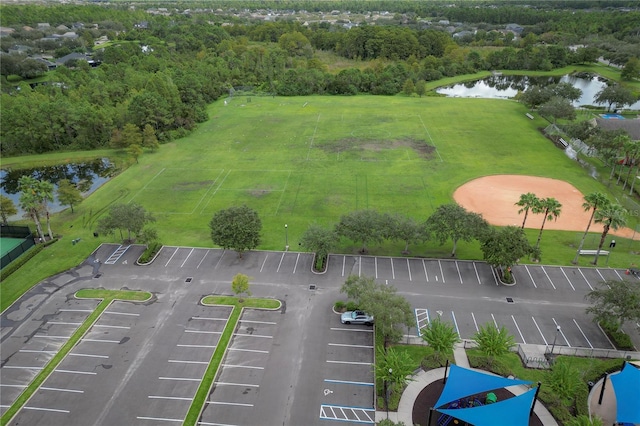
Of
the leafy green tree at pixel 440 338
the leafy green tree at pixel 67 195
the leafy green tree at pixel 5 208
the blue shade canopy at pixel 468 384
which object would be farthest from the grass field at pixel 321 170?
the blue shade canopy at pixel 468 384

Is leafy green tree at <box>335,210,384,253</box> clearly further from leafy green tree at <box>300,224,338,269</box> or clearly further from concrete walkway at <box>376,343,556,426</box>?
concrete walkway at <box>376,343,556,426</box>

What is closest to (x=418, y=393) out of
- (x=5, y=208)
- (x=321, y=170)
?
(x=321, y=170)

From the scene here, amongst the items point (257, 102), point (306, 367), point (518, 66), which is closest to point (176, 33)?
point (257, 102)

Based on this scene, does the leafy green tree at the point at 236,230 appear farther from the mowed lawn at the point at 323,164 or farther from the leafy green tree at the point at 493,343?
the leafy green tree at the point at 493,343

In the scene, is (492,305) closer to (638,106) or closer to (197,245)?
(197,245)

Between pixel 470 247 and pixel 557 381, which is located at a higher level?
pixel 557 381

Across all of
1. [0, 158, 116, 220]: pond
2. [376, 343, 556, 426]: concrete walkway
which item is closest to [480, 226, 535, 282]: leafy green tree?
[376, 343, 556, 426]: concrete walkway

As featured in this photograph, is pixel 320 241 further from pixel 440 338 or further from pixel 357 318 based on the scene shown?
pixel 440 338
